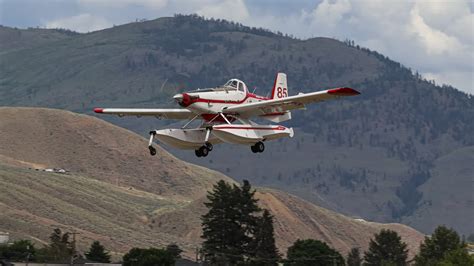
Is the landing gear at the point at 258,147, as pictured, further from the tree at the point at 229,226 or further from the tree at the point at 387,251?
the tree at the point at 387,251

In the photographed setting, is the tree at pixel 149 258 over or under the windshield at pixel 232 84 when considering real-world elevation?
over

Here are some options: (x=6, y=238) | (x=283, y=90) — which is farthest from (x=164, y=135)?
(x=6, y=238)

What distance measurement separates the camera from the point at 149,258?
138250 millimetres

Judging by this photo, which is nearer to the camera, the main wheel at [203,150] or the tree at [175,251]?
the main wheel at [203,150]

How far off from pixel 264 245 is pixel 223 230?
28.2 ft

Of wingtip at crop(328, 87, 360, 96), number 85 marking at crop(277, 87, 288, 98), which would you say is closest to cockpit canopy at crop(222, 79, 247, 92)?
Result: number 85 marking at crop(277, 87, 288, 98)

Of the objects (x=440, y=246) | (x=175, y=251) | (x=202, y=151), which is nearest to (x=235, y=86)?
(x=202, y=151)

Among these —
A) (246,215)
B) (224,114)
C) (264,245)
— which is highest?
(246,215)

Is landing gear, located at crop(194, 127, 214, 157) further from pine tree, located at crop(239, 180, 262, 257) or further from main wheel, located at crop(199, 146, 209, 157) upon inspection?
pine tree, located at crop(239, 180, 262, 257)

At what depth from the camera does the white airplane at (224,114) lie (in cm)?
6694

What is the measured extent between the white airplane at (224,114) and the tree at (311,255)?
74.7m

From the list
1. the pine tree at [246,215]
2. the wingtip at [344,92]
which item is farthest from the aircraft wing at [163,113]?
the pine tree at [246,215]

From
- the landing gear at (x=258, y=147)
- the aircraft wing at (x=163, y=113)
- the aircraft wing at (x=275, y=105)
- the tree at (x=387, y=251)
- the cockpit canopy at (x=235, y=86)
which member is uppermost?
the tree at (x=387, y=251)

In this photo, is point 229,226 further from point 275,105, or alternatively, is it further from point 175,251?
point 275,105
